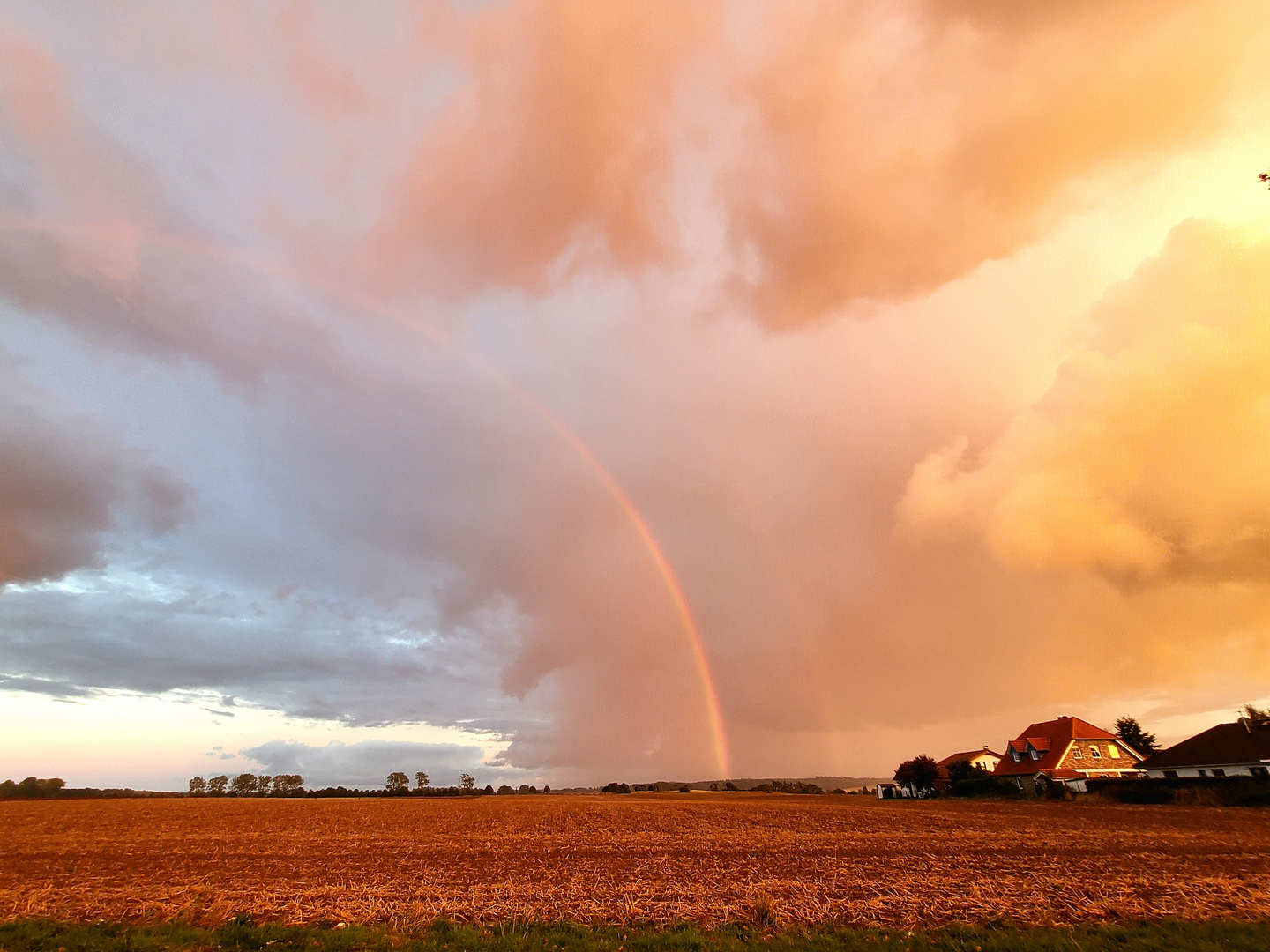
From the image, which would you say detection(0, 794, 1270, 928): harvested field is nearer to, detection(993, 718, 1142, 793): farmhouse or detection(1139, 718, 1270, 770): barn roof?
detection(1139, 718, 1270, 770): barn roof

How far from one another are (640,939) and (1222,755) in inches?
3341

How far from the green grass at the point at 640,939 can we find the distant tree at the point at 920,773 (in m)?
86.7

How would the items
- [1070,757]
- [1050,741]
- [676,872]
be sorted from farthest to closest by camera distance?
1. [1050,741]
2. [1070,757]
3. [676,872]

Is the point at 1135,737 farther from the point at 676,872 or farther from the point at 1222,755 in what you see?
the point at 676,872

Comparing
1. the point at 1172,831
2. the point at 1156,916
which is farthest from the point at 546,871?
the point at 1172,831

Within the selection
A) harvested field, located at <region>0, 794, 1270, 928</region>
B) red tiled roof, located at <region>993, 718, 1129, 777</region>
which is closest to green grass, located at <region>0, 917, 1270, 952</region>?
harvested field, located at <region>0, 794, 1270, 928</region>

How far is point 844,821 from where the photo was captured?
1722 inches

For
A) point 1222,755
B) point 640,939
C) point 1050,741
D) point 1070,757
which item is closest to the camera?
point 640,939

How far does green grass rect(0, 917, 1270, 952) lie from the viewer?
12766 millimetres

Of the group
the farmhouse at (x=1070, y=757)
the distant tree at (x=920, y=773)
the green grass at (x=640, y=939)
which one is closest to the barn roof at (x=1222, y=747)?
the farmhouse at (x=1070, y=757)

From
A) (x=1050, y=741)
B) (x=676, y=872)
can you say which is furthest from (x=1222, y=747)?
(x=676, y=872)

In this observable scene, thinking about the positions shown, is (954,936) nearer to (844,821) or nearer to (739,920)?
(739,920)

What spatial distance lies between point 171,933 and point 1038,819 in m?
48.0

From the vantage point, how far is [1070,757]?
3049 inches
